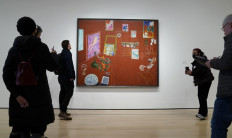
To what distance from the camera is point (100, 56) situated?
4367 mm

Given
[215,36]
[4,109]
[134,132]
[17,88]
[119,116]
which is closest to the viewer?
[17,88]

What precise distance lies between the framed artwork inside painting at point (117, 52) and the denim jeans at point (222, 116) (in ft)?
9.15

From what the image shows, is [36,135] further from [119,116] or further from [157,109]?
[157,109]

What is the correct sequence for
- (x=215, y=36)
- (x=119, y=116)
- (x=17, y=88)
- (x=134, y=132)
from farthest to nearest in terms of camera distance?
(x=215, y=36) < (x=119, y=116) < (x=134, y=132) < (x=17, y=88)

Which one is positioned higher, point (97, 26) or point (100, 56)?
point (97, 26)

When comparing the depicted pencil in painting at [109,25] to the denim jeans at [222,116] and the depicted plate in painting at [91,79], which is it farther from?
the denim jeans at [222,116]

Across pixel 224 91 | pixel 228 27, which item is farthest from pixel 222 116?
pixel 228 27

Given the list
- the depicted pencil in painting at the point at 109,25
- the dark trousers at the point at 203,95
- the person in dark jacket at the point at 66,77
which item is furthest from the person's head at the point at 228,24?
the depicted pencil in painting at the point at 109,25

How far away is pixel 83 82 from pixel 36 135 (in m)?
2.90

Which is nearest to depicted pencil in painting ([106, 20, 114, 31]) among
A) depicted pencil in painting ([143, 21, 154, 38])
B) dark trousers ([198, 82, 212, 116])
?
depicted pencil in painting ([143, 21, 154, 38])

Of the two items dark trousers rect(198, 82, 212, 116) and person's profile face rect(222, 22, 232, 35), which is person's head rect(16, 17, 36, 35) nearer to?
person's profile face rect(222, 22, 232, 35)

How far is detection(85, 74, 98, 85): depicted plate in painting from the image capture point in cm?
436

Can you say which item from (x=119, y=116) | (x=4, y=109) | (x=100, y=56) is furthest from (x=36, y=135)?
(x=4, y=109)

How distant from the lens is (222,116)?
1587mm
